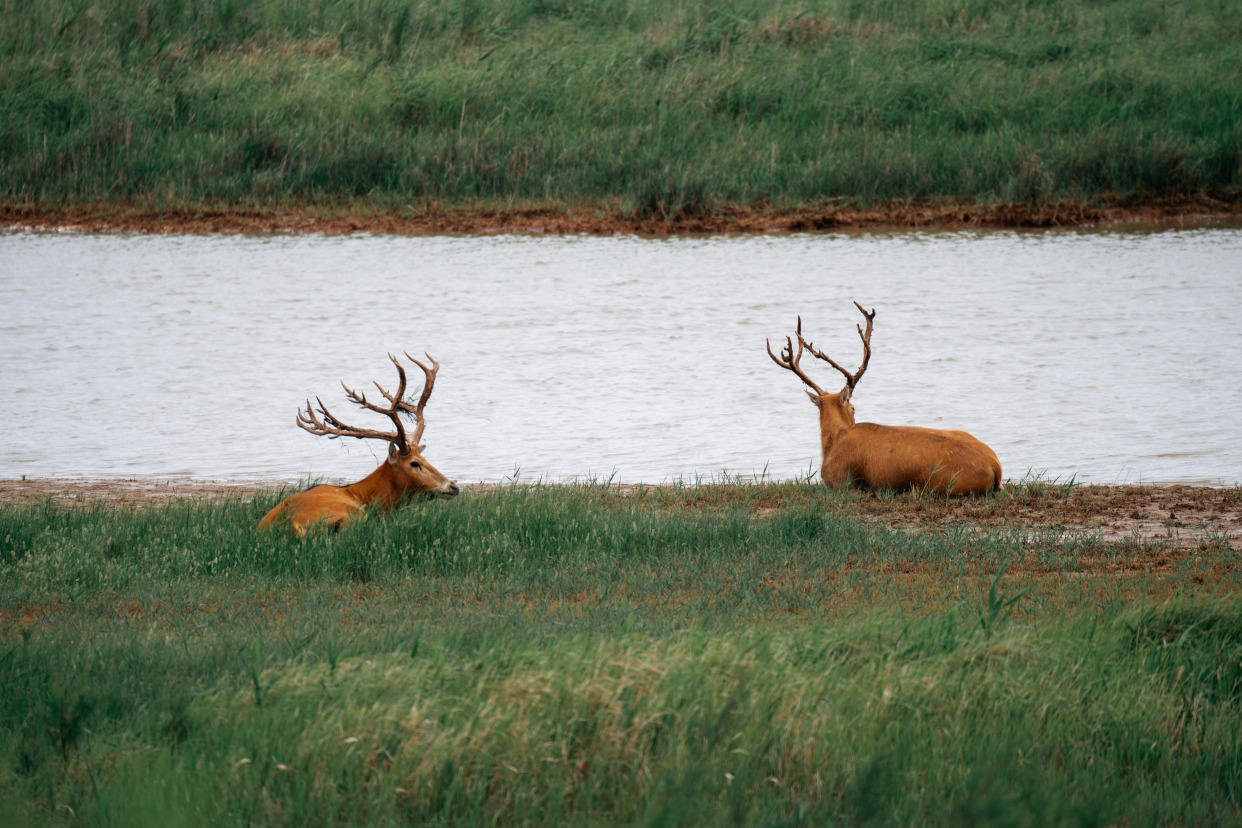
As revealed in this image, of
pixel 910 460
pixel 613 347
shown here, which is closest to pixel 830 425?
pixel 910 460

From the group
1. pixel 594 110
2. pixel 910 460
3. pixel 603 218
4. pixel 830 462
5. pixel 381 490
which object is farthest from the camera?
pixel 594 110

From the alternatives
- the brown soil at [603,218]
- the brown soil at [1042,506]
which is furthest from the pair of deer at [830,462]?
the brown soil at [603,218]

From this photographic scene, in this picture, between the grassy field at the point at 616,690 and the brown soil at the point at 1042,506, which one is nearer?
the grassy field at the point at 616,690

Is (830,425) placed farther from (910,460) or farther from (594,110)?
(594,110)

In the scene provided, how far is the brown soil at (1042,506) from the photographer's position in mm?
7965

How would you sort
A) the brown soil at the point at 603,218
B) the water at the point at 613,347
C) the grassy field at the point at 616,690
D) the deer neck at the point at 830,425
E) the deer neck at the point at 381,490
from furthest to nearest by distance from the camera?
the brown soil at the point at 603,218
the water at the point at 613,347
the deer neck at the point at 830,425
the deer neck at the point at 381,490
the grassy field at the point at 616,690

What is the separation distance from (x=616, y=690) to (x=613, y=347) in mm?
10689

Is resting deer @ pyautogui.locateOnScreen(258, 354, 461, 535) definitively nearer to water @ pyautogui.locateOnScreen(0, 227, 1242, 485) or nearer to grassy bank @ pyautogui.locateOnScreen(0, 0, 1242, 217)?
water @ pyautogui.locateOnScreen(0, 227, 1242, 485)

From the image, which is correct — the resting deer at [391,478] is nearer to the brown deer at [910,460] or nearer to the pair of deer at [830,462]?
the pair of deer at [830,462]

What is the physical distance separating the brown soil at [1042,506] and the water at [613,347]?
80cm

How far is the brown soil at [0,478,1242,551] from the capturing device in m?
7.96

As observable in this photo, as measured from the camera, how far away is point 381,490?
821cm

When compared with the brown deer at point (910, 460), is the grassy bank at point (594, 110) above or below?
above

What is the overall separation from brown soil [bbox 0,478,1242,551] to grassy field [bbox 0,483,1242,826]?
87 cm
